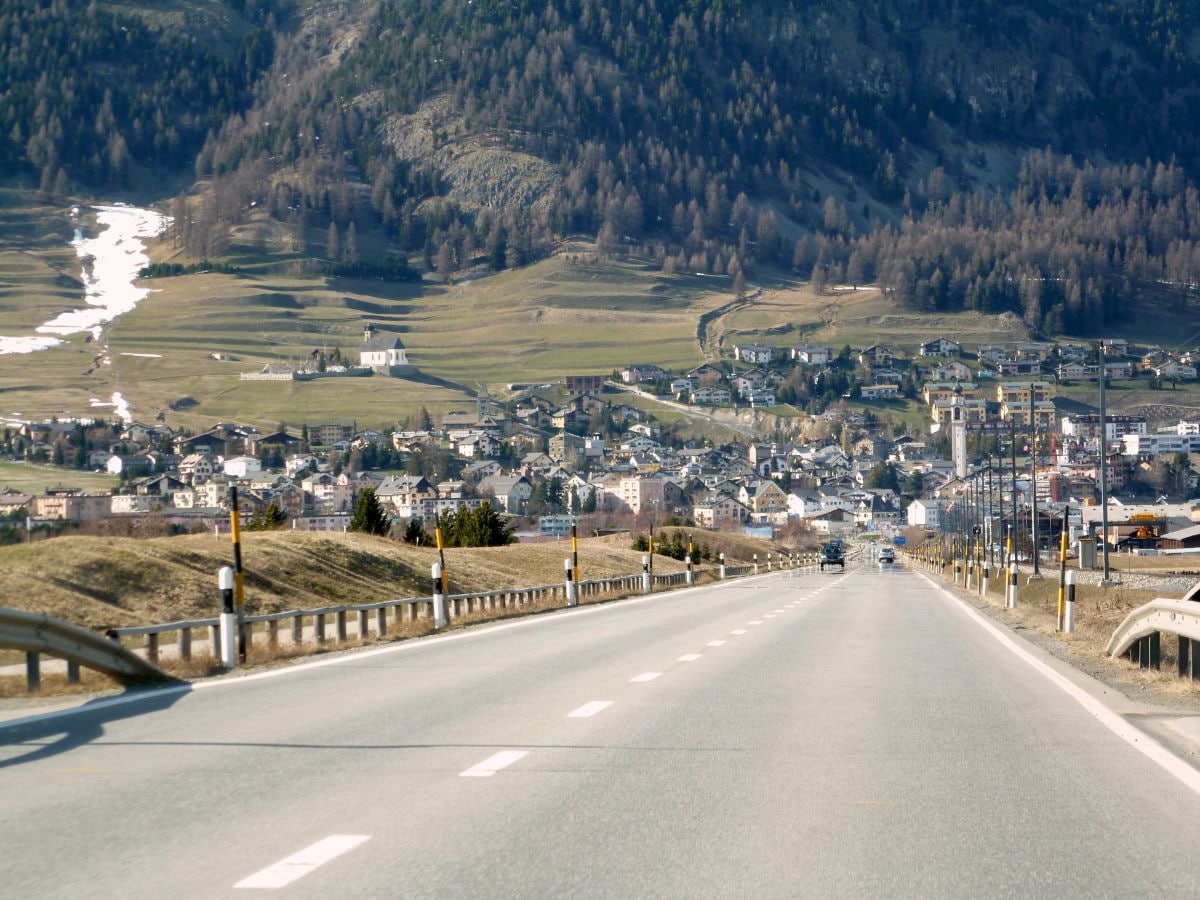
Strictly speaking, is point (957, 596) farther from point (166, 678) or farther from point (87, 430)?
point (87, 430)

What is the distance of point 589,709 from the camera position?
14.3 metres

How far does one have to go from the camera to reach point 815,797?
31.9 ft

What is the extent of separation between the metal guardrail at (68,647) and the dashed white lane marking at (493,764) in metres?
4.99

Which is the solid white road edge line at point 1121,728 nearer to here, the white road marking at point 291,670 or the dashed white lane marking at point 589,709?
the dashed white lane marking at point 589,709

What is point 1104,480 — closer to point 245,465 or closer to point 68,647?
point 68,647

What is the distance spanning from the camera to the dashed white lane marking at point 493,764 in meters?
10.5

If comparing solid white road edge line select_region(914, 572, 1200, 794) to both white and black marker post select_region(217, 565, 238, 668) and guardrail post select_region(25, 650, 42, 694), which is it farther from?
guardrail post select_region(25, 650, 42, 694)

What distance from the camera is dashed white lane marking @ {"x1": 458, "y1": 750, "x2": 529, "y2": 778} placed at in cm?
1052

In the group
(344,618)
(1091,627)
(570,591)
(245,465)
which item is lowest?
(570,591)

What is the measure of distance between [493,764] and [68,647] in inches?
234

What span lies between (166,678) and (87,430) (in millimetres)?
169663

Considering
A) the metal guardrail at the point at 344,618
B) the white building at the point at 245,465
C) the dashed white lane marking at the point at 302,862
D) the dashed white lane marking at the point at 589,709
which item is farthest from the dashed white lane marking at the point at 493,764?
the white building at the point at 245,465

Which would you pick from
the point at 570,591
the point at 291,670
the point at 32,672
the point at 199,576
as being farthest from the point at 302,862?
the point at 570,591

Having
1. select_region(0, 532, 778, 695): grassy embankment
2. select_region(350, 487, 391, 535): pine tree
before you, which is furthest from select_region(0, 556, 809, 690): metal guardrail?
select_region(350, 487, 391, 535): pine tree
